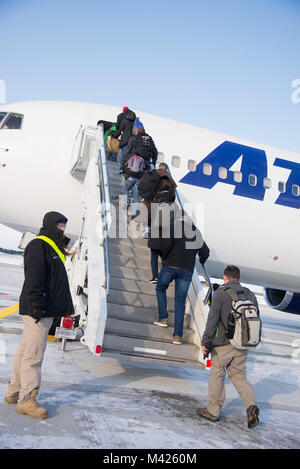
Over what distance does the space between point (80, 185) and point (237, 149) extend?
4016 mm

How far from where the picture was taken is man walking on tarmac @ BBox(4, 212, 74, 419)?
3.46 metres

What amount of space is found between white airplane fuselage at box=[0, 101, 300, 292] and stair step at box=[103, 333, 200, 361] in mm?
4451

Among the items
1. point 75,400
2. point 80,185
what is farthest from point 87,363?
point 80,185

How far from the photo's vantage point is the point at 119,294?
565 centimetres

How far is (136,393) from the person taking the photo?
4555 mm

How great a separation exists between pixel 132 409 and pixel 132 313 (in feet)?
5.33

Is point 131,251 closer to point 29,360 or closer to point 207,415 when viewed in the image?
point 207,415

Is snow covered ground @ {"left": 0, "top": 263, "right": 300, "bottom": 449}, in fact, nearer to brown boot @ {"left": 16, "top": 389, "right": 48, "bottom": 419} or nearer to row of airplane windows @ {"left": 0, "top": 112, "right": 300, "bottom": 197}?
brown boot @ {"left": 16, "top": 389, "right": 48, "bottom": 419}

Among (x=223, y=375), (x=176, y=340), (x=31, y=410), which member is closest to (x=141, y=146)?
(x=176, y=340)

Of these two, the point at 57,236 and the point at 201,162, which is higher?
the point at 201,162

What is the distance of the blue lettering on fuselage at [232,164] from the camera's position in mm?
9445

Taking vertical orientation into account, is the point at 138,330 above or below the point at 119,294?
below

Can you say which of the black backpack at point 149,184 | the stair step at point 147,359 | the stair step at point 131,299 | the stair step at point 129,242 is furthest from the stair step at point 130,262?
the stair step at point 147,359
